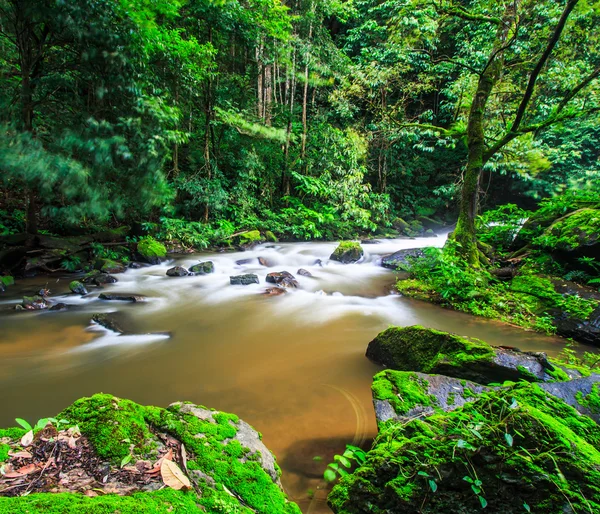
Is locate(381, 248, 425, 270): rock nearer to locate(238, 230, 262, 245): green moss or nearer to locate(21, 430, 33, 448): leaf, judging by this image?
locate(238, 230, 262, 245): green moss

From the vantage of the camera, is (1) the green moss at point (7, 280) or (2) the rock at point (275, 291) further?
(2) the rock at point (275, 291)

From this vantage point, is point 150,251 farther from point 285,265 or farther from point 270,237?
point 270,237

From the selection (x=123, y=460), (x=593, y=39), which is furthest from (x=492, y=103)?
(x=123, y=460)

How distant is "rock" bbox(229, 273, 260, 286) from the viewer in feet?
25.8

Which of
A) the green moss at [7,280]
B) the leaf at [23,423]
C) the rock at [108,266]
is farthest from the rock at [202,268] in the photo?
the leaf at [23,423]

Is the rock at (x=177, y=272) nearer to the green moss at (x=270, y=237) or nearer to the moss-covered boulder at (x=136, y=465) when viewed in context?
the green moss at (x=270, y=237)

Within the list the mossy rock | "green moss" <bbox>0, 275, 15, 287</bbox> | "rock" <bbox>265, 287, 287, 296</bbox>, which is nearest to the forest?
the mossy rock

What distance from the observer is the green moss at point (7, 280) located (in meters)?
6.89

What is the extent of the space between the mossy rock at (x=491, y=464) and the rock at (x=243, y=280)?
637 cm

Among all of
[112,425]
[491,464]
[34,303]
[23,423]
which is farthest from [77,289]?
[491,464]

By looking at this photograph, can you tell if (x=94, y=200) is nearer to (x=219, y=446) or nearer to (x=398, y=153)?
(x=219, y=446)

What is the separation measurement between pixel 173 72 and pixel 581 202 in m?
10.4

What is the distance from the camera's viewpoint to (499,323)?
5.36 metres

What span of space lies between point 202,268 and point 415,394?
7.49 m
